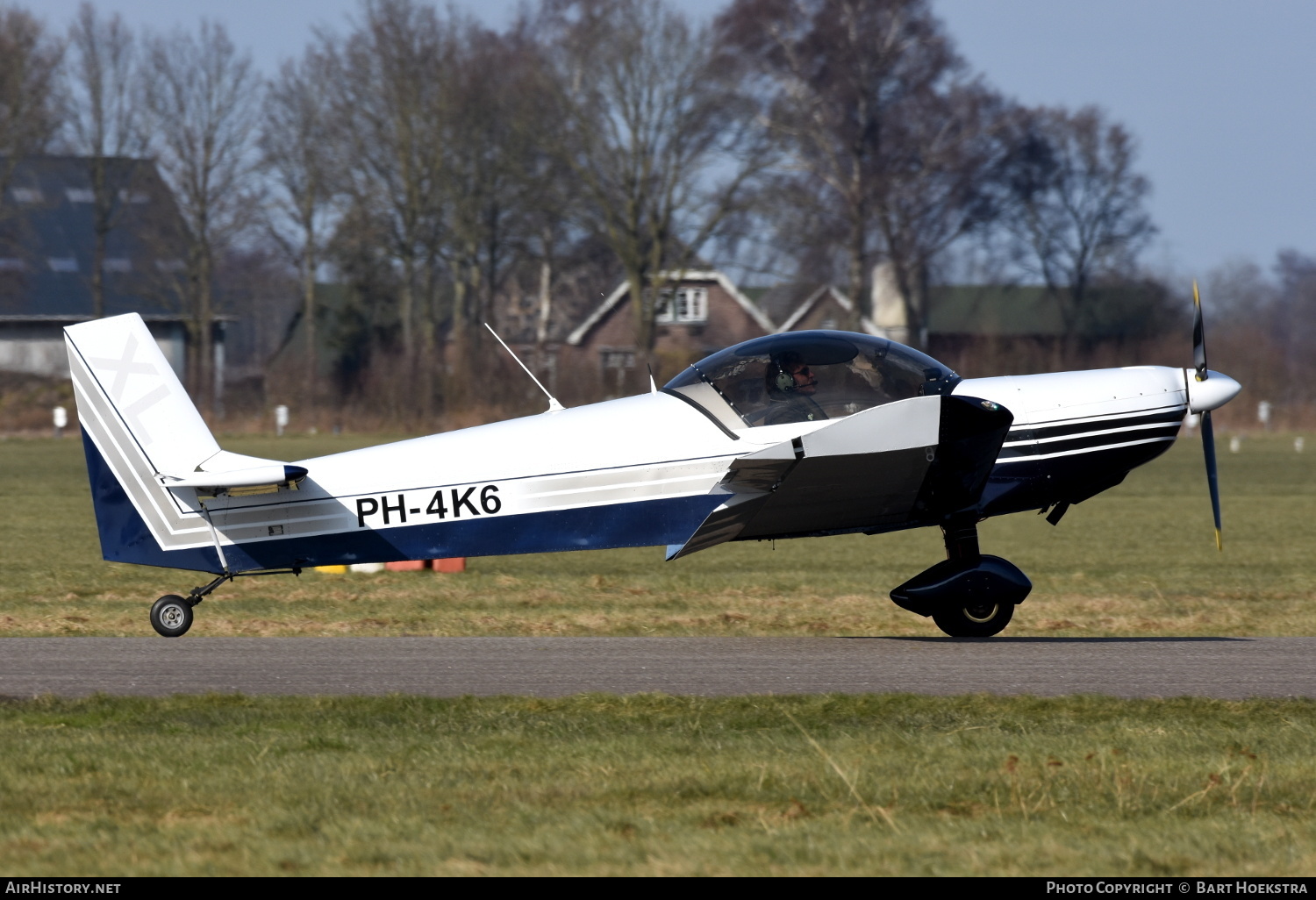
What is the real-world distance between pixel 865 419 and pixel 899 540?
595 inches

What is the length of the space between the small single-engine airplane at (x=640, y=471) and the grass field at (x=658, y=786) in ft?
7.24

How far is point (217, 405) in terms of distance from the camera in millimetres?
57875

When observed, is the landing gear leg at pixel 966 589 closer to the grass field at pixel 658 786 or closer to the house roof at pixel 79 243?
the grass field at pixel 658 786

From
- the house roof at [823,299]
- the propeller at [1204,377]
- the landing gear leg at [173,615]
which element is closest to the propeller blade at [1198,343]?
the propeller at [1204,377]

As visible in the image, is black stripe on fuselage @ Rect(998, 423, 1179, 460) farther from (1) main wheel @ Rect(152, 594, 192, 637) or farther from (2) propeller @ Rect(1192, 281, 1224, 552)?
(1) main wheel @ Rect(152, 594, 192, 637)

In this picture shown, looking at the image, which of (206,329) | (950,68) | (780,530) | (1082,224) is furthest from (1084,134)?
(780,530)

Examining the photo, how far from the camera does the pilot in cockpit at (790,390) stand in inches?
378

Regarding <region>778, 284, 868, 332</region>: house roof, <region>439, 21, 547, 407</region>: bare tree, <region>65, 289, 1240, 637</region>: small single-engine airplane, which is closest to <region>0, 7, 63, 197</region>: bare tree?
<region>439, 21, 547, 407</region>: bare tree

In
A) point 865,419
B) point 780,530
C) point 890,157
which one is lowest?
point 780,530

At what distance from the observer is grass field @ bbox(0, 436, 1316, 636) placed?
12.0 meters

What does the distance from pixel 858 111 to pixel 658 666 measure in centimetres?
4525

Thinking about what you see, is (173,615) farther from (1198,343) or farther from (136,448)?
(1198,343)

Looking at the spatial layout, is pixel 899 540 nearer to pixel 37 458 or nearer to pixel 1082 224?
pixel 37 458

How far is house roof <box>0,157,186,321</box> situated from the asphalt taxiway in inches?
2052
